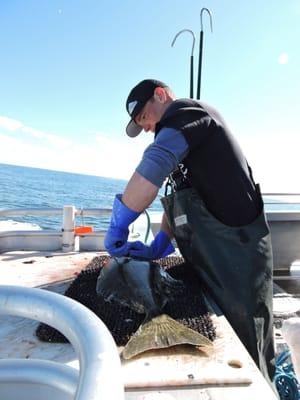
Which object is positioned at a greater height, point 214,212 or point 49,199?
point 49,199

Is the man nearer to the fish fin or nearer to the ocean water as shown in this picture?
the fish fin

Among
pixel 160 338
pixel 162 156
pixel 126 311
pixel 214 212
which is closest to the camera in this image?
pixel 160 338

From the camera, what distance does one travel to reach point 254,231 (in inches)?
63.4

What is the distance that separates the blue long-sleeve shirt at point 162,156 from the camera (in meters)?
1.51

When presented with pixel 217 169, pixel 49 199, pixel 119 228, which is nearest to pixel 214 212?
pixel 217 169

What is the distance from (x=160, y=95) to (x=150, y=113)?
0.13 m

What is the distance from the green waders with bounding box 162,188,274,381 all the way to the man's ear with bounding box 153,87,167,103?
0.70 metres

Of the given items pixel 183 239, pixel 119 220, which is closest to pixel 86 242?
pixel 119 220

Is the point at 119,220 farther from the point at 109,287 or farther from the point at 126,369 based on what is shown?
the point at 126,369

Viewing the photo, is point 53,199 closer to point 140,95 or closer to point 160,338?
point 140,95

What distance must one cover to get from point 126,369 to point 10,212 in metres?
2.26

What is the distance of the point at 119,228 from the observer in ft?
5.76

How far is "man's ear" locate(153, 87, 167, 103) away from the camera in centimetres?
201

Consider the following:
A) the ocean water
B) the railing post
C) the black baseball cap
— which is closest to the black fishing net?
the railing post
